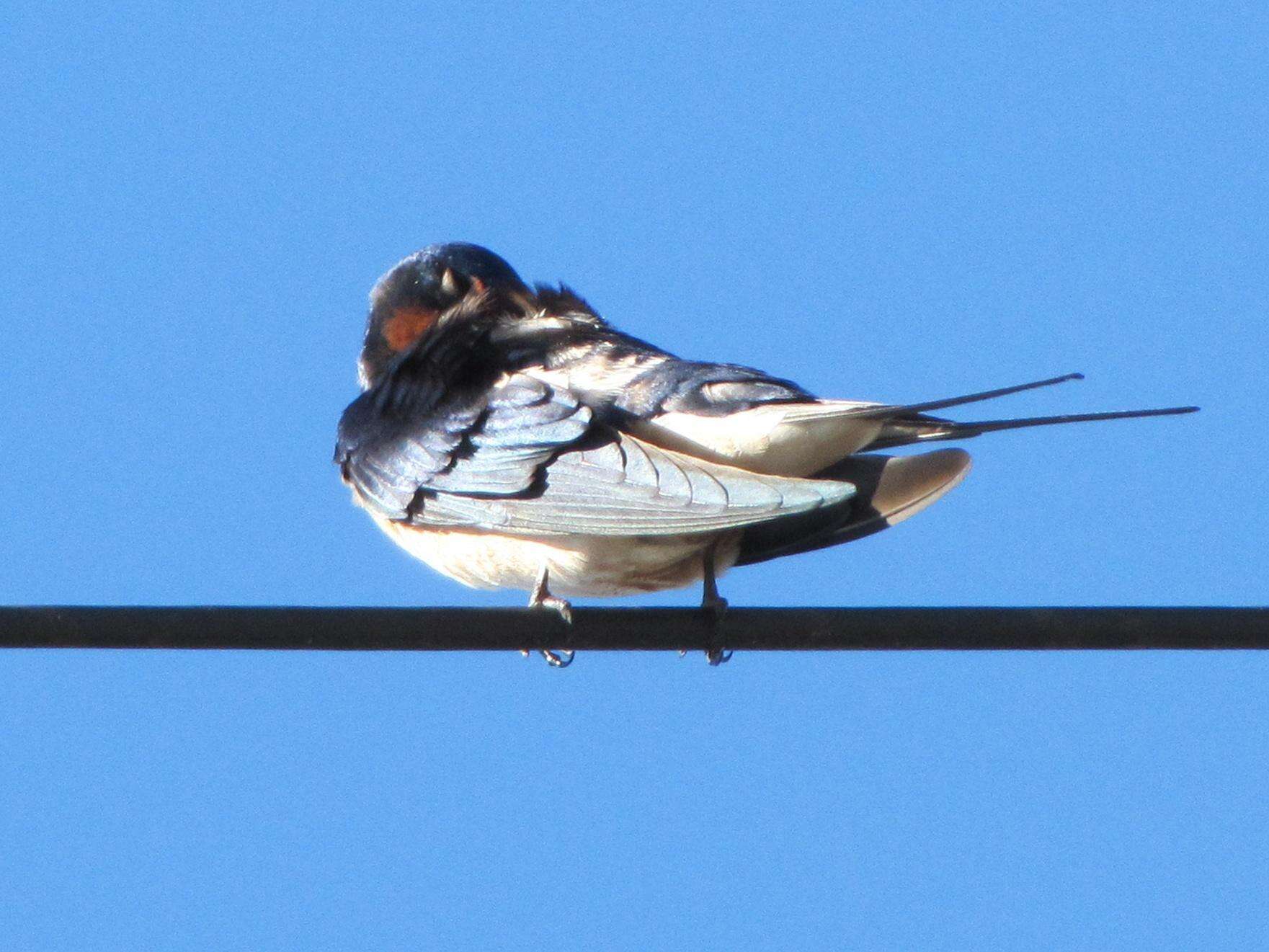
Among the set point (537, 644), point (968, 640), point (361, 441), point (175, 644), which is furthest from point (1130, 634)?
point (361, 441)

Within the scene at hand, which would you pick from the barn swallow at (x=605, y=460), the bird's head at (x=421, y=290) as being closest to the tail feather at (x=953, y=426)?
the barn swallow at (x=605, y=460)

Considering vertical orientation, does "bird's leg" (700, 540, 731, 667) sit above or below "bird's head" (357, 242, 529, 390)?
below

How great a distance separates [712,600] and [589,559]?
355 millimetres

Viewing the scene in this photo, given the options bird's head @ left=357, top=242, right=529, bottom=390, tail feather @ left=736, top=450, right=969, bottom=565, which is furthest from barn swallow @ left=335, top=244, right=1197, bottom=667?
bird's head @ left=357, top=242, right=529, bottom=390

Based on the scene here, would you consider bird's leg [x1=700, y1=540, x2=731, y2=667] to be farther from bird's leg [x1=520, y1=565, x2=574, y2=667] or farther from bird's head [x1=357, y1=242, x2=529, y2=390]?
bird's head [x1=357, y1=242, x2=529, y2=390]

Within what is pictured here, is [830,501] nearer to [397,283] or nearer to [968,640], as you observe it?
[968,640]

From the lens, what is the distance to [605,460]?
168 inches

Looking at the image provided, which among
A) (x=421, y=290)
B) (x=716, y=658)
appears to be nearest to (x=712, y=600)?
(x=716, y=658)

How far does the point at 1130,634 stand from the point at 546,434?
1.68m

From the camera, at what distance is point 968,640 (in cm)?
315

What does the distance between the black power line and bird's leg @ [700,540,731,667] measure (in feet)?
0.92

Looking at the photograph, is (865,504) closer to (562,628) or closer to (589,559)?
(589,559)

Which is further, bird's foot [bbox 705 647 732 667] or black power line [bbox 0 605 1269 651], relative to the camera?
bird's foot [bbox 705 647 732 667]

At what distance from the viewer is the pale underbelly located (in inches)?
172
